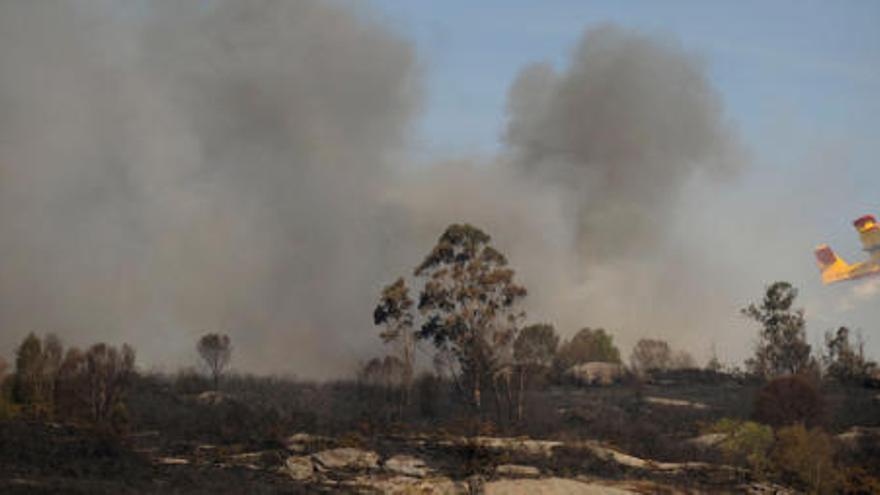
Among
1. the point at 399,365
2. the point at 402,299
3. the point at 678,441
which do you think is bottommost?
the point at 678,441

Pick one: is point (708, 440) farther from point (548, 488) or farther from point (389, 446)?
point (389, 446)

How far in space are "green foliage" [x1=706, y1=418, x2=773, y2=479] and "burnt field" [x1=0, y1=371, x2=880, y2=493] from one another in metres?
0.38

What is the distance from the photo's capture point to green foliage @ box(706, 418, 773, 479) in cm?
4725

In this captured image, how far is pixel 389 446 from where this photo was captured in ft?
150

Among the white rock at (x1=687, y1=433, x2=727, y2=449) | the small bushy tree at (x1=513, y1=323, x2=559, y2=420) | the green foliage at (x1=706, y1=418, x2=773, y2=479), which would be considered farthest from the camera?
the small bushy tree at (x1=513, y1=323, x2=559, y2=420)

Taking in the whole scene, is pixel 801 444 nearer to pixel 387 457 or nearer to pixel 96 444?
pixel 387 457

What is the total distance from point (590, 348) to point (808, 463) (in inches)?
3427

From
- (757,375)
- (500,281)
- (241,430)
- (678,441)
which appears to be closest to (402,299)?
(500,281)

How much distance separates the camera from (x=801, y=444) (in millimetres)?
45312

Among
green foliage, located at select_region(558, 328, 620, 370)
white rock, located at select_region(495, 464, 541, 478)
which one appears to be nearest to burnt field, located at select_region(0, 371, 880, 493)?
white rock, located at select_region(495, 464, 541, 478)

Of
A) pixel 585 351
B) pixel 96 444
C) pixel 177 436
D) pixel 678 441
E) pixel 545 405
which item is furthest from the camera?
pixel 585 351

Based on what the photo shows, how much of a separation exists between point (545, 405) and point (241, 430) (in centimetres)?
2769

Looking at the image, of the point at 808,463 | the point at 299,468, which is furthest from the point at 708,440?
the point at 299,468

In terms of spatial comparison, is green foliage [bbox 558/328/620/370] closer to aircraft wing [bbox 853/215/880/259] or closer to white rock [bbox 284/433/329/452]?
aircraft wing [bbox 853/215/880/259]
